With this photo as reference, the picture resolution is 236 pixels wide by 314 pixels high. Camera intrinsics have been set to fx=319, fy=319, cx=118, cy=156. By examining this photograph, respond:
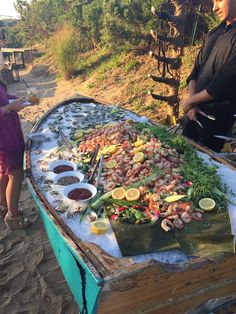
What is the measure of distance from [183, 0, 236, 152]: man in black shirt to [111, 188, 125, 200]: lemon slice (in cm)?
197

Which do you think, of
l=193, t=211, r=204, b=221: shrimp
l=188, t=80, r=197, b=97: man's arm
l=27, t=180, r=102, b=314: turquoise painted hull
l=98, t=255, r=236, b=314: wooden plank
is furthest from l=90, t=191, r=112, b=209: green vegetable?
l=188, t=80, r=197, b=97: man's arm

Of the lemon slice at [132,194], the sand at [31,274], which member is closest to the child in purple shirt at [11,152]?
the sand at [31,274]

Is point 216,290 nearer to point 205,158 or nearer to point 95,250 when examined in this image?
point 95,250

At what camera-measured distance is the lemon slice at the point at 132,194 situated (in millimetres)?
2840

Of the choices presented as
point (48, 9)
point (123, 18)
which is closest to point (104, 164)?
point (123, 18)

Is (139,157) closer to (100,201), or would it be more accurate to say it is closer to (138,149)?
(138,149)

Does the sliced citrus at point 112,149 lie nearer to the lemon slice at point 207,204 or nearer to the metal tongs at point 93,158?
the metal tongs at point 93,158

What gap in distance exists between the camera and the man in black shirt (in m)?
4.04

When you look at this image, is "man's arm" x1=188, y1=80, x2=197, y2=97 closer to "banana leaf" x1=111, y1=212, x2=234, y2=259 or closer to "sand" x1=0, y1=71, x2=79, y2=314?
"banana leaf" x1=111, y1=212, x2=234, y2=259

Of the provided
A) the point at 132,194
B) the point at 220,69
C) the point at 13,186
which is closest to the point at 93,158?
the point at 132,194

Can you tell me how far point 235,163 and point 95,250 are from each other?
2.08 metres

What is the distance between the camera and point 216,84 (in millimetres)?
4102

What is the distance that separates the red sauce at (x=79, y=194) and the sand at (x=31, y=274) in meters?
1.32

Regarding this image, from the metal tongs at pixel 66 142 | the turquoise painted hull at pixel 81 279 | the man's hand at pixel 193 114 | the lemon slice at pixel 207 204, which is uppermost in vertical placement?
the man's hand at pixel 193 114
